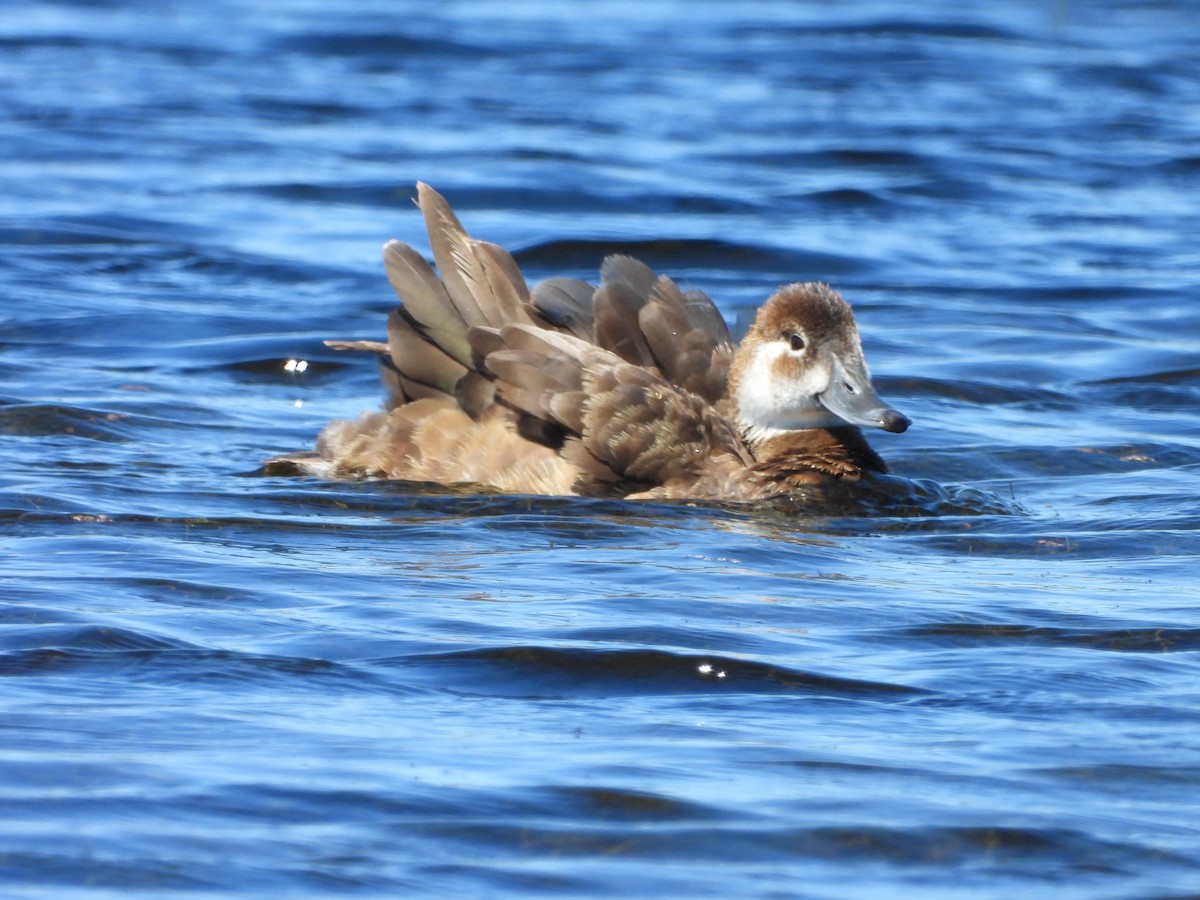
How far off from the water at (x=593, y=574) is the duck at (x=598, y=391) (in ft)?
0.59

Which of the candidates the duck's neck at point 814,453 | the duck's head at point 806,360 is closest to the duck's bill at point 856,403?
the duck's head at point 806,360

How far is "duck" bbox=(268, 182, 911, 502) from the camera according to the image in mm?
7812

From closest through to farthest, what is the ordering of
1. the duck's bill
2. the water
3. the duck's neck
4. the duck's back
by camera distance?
1. the water
2. the duck's back
3. the duck's bill
4. the duck's neck

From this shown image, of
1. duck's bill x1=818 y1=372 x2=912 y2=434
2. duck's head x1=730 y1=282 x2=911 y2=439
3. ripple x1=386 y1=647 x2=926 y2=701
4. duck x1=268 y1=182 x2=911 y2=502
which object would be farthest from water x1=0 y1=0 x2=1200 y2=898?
duck's head x1=730 y1=282 x2=911 y2=439

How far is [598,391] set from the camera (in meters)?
7.73

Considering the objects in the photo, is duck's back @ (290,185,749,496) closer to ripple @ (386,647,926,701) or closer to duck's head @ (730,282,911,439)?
duck's head @ (730,282,911,439)

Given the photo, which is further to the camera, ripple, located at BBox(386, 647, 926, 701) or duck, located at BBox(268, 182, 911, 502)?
duck, located at BBox(268, 182, 911, 502)

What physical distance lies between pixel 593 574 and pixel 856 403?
175 cm

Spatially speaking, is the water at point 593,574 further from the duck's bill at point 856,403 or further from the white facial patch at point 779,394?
the white facial patch at point 779,394

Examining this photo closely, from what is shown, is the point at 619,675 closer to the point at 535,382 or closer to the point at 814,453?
the point at 535,382

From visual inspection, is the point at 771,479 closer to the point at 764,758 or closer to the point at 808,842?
the point at 764,758

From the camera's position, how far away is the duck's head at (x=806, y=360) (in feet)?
26.6

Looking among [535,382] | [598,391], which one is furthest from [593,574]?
[535,382]

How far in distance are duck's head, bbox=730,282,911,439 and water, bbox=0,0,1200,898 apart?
43 centimetres
